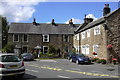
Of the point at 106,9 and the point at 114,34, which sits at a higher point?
the point at 106,9

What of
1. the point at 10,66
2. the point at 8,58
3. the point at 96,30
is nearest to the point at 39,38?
the point at 96,30

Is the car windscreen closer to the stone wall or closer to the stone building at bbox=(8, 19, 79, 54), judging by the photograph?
the stone wall

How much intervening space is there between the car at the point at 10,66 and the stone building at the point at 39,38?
24.1m

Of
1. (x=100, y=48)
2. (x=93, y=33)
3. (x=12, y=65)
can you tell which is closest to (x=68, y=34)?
(x=93, y=33)

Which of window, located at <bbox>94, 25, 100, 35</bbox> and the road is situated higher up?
window, located at <bbox>94, 25, 100, 35</bbox>

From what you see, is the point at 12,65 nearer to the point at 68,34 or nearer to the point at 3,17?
the point at 68,34

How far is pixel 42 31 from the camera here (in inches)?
1383

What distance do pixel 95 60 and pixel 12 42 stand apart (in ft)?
65.5

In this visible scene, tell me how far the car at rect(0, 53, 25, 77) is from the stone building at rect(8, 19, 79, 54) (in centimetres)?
2411

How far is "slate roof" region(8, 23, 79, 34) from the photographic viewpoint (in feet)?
114

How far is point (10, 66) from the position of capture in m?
8.98

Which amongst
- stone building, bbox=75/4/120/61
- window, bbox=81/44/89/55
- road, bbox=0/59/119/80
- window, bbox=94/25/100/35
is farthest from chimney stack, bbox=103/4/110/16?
road, bbox=0/59/119/80

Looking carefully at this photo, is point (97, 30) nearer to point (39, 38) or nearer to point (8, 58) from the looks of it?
point (39, 38)

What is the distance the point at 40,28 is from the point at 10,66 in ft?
90.0
